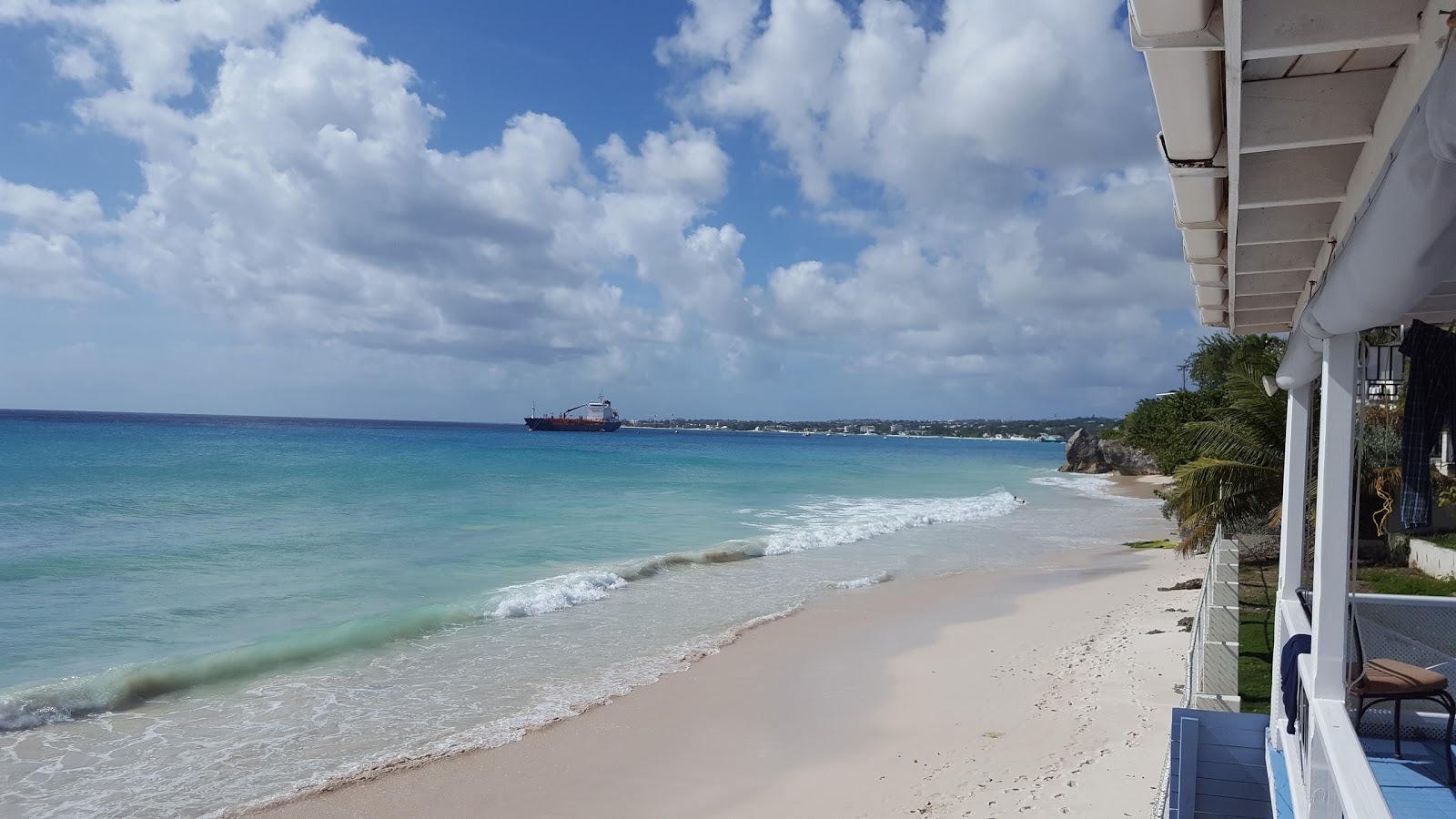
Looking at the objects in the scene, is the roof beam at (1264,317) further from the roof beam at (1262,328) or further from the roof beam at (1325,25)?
the roof beam at (1325,25)

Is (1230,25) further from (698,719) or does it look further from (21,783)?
(21,783)

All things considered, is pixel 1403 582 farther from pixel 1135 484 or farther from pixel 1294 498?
pixel 1135 484

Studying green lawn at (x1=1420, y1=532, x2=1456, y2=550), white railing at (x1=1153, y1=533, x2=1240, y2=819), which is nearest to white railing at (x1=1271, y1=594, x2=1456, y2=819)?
white railing at (x1=1153, y1=533, x2=1240, y2=819)

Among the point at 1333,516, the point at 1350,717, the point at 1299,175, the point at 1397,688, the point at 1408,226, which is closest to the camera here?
the point at 1408,226

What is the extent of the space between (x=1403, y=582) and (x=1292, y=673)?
9.16 metres

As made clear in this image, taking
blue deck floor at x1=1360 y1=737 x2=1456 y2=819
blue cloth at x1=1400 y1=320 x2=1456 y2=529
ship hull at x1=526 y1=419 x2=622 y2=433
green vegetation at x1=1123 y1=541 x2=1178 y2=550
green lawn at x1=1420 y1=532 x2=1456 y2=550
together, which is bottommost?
green vegetation at x1=1123 y1=541 x2=1178 y2=550

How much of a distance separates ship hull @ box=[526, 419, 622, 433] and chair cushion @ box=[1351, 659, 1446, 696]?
399 feet

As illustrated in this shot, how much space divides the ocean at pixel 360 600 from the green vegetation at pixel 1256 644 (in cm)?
617

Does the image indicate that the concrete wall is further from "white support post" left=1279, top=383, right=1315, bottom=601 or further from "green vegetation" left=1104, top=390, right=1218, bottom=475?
"white support post" left=1279, top=383, right=1315, bottom=601

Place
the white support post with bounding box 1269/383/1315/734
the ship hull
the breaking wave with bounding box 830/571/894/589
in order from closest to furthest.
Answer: the white support post with bounding box 1269/383/1315/734
the breaking wave with bounding box 830/571/894/589
the ship hull

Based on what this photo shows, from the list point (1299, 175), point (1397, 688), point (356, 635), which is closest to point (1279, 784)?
point (1397, 688)

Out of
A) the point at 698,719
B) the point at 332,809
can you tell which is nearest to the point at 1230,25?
the point at 332,809

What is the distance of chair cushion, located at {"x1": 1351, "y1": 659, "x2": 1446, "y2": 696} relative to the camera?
438cm

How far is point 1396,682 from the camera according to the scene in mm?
4453
